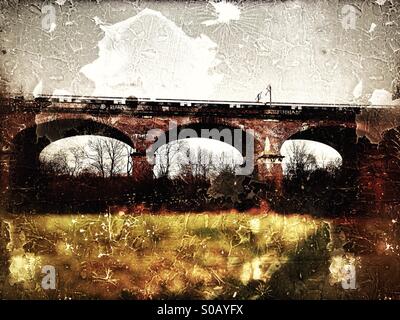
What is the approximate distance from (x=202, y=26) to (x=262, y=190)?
2.12 metres

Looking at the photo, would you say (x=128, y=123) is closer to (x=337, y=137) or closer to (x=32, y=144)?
(x=32, y=144)

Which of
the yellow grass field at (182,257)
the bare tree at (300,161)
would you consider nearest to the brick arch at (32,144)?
the yellow grass field at (182,257)

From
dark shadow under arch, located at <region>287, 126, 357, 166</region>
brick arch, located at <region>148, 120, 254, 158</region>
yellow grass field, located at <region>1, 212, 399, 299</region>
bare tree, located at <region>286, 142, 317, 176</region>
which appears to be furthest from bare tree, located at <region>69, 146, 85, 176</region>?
dark shadow under arch, located at <region>287, 126, 357, 166</region>

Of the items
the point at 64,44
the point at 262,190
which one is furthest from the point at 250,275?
the point at 64,44

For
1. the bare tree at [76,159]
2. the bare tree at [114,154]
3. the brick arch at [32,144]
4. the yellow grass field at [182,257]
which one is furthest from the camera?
the bare tree at [114,154]

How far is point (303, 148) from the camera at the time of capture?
4.59m

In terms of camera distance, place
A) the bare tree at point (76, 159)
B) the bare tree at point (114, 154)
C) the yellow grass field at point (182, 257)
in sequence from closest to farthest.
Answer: the yellow grass field at point (182, 257), the bare tree at point (76, 159), the bare tree at point (114, 154)

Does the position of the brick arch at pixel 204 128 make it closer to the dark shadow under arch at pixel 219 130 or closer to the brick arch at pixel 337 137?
the dark shadow under arch at pixel 219 130

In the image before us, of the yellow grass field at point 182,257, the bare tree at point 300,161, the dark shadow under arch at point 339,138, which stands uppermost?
the dark shadow under arch at point 339,138

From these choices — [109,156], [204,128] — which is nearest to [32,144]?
[109,156]

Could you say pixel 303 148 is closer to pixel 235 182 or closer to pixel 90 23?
pixel 235 182

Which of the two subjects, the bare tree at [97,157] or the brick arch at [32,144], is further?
the bare tree at [97,157]

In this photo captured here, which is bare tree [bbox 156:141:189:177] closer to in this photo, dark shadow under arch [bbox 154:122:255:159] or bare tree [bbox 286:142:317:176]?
dark shadow under arch [bbox 154:122:255:159]

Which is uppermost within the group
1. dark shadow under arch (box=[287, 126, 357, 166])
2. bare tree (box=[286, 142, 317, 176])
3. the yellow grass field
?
dark shadow under arch (box=[287, 126, 357, 166])
